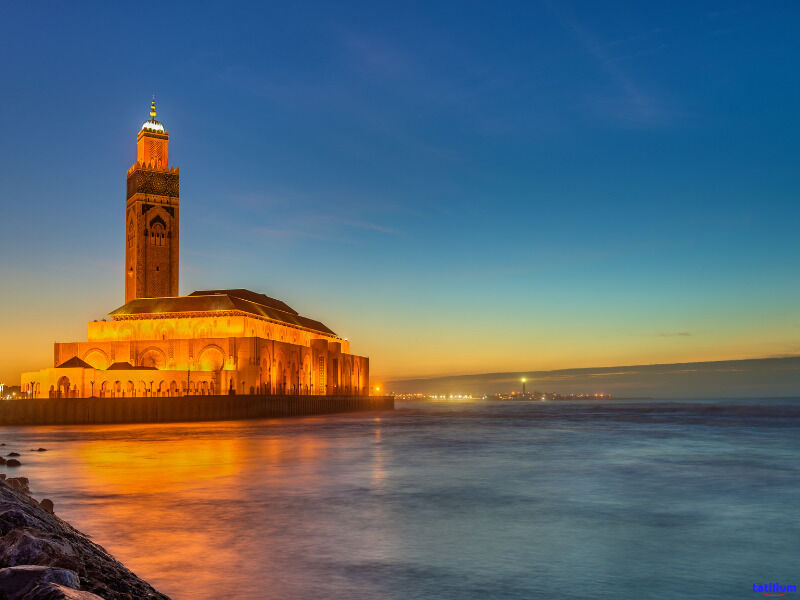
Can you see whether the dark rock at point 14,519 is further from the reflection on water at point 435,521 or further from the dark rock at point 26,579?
the reflection on water at point 435,521

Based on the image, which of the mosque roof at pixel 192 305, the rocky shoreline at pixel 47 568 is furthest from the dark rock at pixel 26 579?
the mosque roof at pixel 192 305

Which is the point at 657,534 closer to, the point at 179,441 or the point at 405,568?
the point at 405,568

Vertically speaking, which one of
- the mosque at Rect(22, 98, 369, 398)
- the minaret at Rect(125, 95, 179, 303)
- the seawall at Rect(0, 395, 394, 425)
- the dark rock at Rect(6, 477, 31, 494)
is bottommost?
the seawall at Rect(0, 395, 394, 425)

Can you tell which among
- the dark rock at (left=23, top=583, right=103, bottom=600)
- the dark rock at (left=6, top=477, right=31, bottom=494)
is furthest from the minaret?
the dark rock at (left=23, top=583, right=103, bottom=600)

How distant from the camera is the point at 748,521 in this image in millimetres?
13039

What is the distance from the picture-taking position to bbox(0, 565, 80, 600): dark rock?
370 centimetres

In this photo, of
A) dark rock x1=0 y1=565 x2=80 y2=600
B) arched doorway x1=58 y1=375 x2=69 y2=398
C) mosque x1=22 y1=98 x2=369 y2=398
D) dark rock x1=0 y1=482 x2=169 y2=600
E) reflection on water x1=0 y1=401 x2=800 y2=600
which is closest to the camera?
dark rock x1=0 y1=565 x2=80 y2=600

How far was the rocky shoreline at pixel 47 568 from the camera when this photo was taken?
12.2 ft

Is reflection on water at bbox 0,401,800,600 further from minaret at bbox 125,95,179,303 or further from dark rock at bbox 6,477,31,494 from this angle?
minaret at bbox 125,95,179,303

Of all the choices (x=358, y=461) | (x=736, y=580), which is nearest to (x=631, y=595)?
(x=736, y=580)

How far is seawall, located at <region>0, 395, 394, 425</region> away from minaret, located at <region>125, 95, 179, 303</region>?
26.7 metres

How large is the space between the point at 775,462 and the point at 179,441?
25.2 metres

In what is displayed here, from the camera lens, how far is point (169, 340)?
2990 inches

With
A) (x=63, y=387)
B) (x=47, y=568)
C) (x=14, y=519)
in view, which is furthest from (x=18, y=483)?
(x=63, y=387)
